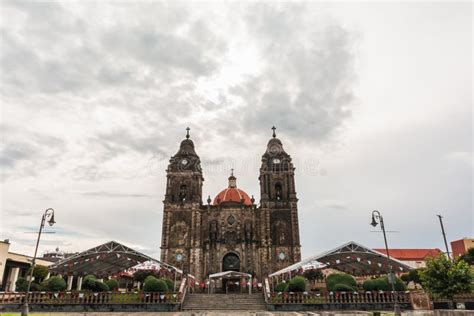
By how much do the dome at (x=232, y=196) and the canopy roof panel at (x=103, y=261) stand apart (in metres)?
16.6

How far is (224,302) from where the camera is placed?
26688 mm

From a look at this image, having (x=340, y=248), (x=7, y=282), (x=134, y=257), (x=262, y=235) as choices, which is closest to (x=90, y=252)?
(x=134, y=257)

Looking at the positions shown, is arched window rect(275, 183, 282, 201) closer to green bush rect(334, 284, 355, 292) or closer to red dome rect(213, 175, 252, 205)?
red dome rect(213, 175, 252, 205)

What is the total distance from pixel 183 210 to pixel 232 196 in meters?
7.31

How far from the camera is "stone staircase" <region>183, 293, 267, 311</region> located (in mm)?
25547

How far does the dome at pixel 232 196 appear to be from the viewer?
150 ft

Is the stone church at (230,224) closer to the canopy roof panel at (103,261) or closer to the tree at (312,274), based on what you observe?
the tree at (312,274)

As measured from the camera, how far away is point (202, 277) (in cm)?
4072

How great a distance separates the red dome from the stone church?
0.14 meters

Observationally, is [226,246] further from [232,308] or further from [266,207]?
[232,308]

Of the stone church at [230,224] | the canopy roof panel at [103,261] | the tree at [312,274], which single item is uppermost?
the stone church at [230,224]

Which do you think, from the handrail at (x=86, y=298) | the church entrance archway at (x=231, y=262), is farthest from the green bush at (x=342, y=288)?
the church entrance archway at (x=231, y=262)

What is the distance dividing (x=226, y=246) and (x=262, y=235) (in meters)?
4.91

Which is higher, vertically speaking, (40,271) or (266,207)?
(266,207)
